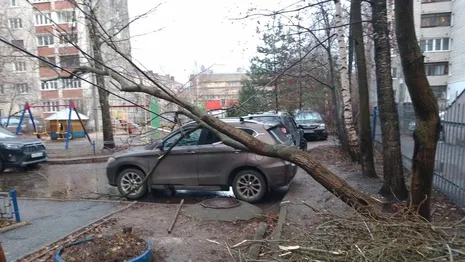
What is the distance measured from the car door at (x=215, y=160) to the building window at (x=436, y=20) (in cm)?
4167

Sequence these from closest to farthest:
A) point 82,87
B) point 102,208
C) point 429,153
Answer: point 429,153, point 102,208, point 82,87

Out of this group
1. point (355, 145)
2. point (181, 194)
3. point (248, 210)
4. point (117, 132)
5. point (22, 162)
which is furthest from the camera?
point (117, 132)

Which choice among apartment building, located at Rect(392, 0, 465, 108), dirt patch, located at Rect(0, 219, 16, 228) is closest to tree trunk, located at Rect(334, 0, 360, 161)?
dirt patch, located at Rect(0, 219, 16, 228)

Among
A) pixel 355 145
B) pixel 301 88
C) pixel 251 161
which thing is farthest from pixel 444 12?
pixel 251 161

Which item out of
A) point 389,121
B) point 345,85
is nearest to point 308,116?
point 345,85

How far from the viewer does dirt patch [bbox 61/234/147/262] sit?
3.61 meters

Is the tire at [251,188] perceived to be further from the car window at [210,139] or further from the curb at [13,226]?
the curb at [13,226]

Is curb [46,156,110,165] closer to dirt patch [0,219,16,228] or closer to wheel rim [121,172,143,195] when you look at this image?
wheel rim [121,172,143,195]

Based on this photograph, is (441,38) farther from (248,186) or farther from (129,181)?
(129,181)

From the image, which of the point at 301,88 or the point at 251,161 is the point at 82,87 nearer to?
the point at 301,88

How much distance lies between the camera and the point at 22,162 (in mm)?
11102

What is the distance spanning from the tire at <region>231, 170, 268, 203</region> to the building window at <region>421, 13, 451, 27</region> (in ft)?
137

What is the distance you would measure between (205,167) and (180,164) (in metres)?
0.59

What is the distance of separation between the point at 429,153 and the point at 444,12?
43.4 metres
